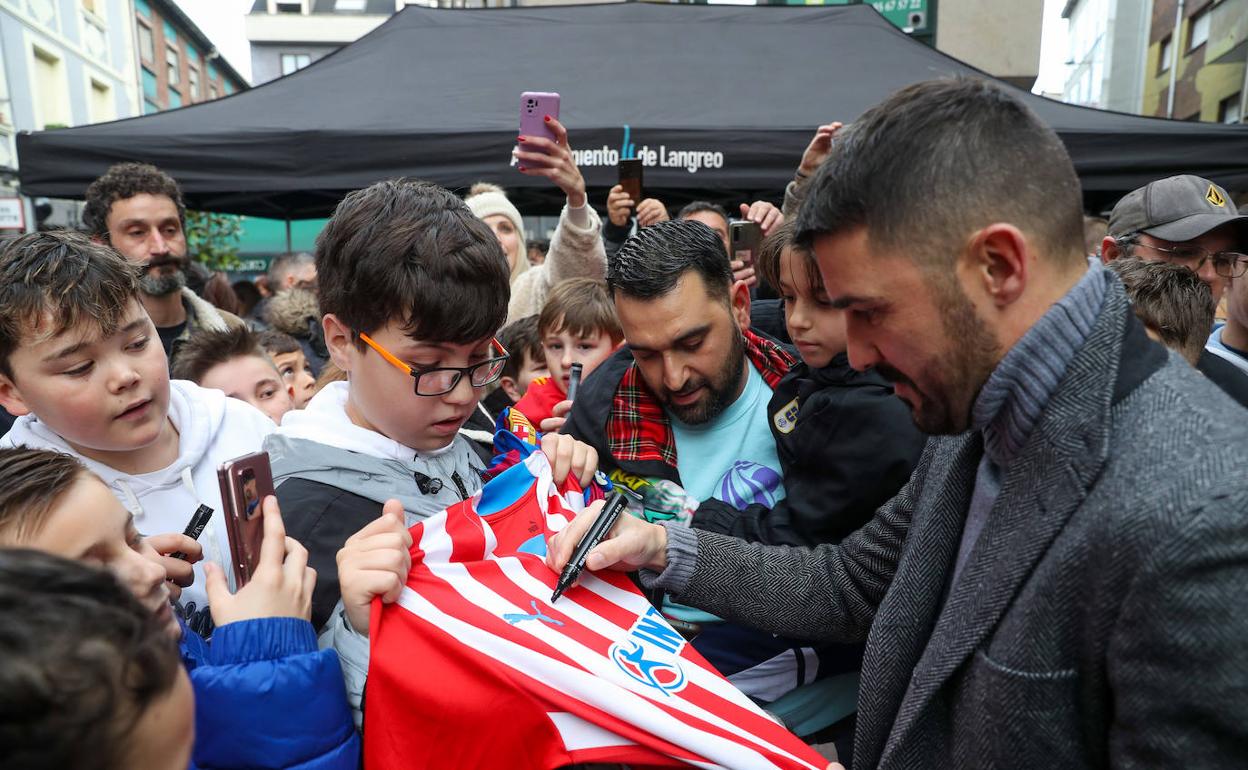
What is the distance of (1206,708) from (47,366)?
81.4 inches

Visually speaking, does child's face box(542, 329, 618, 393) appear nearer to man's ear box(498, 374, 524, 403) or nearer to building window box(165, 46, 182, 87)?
man's ear box(498, 374, 524, 403)

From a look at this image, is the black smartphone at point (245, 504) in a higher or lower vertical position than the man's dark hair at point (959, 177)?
lower

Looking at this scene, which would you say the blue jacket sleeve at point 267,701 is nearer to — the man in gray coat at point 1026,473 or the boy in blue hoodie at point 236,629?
the boy in blue hoodie at point 236,629

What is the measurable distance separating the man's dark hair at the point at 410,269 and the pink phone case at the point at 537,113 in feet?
6.28

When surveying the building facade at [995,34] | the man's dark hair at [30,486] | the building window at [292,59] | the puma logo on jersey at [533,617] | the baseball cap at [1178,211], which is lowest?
the puma logo on jersey at [533,617]

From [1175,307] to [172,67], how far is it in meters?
38.5

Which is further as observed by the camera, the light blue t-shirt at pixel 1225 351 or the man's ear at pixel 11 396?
the light blue t-shirt at pixel 1225 351

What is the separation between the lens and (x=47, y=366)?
165 centimetres

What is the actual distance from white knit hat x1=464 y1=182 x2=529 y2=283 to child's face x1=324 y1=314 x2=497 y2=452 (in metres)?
2.85

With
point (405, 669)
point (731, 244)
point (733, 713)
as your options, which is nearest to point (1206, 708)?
point (733, 713)

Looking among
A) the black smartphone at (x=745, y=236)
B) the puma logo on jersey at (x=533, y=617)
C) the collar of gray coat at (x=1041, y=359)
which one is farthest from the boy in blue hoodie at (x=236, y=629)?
the black smartphone at (x=745, y=236)

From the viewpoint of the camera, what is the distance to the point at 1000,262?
3.76ft

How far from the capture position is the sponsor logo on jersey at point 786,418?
2.00 metres

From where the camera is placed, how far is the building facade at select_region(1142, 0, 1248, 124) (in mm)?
17250
